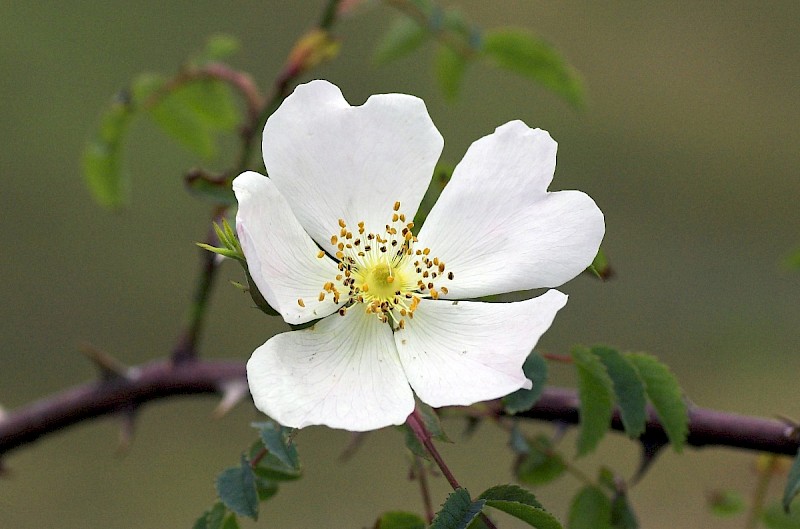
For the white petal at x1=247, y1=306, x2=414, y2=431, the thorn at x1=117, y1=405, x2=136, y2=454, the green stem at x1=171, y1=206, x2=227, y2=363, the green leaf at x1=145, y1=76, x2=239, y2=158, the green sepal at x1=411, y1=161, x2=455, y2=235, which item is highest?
the green sepal at x1=411, y1=161, x2=455, y2=235

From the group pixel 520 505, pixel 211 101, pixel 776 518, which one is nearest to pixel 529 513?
pixel 520 505

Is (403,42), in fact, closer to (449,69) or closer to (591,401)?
(449,69)

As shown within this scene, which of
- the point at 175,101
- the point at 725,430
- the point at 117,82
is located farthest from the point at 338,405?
the point at 117,82

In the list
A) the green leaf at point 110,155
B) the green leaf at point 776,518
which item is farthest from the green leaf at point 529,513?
the green leaf at point 110,155

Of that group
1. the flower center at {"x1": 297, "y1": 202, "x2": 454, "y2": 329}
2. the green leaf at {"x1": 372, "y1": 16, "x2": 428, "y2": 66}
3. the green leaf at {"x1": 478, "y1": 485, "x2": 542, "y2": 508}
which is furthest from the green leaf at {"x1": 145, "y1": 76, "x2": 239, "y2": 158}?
the green leaf at {"x1": 478, "y1": 485, "x2": 542, "y2": 508}

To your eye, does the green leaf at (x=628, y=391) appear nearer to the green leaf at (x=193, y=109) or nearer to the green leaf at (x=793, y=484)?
the green leaf at (x=793, y=484)

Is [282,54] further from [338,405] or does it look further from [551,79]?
[338,405]

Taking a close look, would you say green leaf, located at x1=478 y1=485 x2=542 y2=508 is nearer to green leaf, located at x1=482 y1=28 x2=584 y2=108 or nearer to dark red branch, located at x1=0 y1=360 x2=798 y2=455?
dark red branch, located at x1=0 y1=360 x2=798 y2=455
